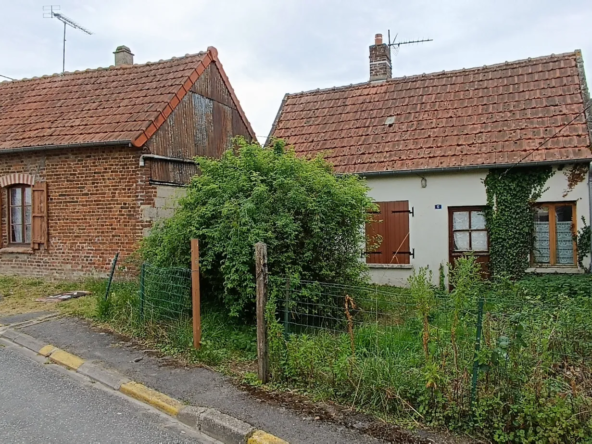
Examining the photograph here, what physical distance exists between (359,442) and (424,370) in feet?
2.81

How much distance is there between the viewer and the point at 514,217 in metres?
10.8

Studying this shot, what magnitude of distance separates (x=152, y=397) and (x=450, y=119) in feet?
34.3

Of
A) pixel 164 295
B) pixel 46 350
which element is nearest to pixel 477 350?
pixel 164 295

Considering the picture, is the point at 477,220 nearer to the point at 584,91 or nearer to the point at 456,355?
the point at 584,91

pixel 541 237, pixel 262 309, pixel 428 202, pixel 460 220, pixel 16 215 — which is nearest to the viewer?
pixel 262 309

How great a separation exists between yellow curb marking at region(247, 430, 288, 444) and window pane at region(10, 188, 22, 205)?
10.8 metres

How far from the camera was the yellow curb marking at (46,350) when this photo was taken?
689 cm

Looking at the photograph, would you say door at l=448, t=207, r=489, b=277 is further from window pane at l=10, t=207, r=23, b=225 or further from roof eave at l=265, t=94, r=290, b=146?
window pane at l=10, t=207, r=23, b=225

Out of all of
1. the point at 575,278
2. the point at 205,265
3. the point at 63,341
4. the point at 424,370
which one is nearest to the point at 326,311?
the point at 205,265

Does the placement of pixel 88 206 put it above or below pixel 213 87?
below

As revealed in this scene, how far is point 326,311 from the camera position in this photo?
6797 mm

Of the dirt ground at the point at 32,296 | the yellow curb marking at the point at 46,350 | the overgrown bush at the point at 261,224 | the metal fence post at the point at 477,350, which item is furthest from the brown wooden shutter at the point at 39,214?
the metal fence post at the point at 477,350

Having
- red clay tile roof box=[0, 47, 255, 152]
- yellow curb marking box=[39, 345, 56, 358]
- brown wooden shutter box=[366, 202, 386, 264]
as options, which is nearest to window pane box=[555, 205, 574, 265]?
brown wooden shutter box=[366, 202, 386, 264]

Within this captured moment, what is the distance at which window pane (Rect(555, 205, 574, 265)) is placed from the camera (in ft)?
34.9
